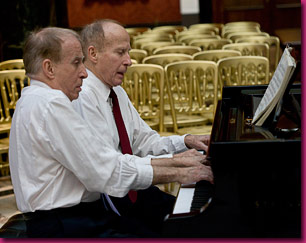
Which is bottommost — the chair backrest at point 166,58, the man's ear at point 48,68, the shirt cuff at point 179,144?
the chair backrest at point 166,58

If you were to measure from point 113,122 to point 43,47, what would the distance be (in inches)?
23.6

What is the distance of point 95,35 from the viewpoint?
2.70m

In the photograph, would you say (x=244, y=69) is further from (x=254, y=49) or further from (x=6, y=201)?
(x=6, y=201)

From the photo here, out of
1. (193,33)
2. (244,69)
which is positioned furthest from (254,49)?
(193,33)

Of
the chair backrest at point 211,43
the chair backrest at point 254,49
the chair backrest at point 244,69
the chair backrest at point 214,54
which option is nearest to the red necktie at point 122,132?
the chair backrest at point 244,69

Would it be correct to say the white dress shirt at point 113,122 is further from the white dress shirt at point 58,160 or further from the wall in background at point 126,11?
the wall in background at point 126,11

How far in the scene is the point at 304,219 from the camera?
1875 millimetres

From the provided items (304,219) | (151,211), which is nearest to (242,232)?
(304,219)

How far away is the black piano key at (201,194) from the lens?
2.21 meters

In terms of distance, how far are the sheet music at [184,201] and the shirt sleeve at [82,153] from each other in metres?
0.20

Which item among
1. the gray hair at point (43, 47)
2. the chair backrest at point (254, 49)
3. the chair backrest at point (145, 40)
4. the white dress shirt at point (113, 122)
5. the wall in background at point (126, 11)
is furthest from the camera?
the wall in background at point (126, 11)

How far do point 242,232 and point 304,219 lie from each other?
20cm

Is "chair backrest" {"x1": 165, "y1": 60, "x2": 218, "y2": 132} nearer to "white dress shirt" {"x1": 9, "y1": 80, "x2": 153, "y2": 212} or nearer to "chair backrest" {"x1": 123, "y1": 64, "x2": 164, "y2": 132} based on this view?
"chair backrest" {"x1": 123, "y1": 64, "x2": 164, "y2": 132}

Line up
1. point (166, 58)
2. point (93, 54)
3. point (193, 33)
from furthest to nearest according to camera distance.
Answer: point (193, 33), point (166, 58), point (93, 54)
